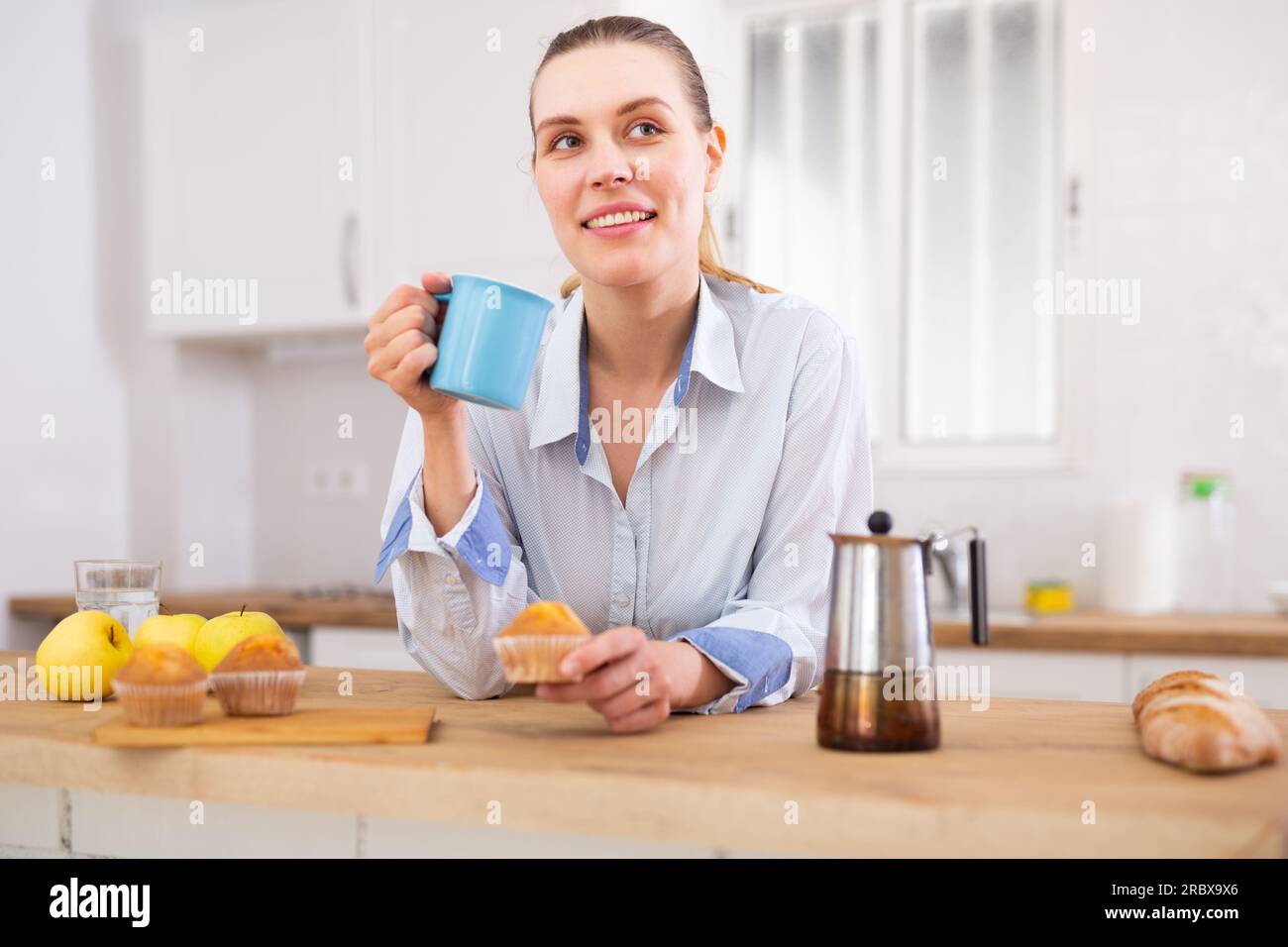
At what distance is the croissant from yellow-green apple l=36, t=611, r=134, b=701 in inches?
36.5

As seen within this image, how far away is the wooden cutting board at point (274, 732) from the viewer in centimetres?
94

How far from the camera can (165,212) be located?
328cm

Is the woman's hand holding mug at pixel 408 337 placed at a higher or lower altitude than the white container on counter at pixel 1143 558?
higher

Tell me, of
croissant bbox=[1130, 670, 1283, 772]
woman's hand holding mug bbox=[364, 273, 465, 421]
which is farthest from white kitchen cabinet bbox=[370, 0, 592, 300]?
croissant bbox=[1130, 670, 1283, 772]

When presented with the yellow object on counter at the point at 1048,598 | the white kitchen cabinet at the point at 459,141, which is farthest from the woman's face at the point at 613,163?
the yellow object on counter at the point at 1048,598

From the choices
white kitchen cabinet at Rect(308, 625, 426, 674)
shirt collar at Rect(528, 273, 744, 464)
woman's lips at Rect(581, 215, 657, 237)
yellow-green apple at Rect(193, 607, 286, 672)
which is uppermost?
woman's lips at Rect(581, 215, 657, 237)

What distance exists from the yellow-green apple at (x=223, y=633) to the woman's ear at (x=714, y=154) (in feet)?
2.42

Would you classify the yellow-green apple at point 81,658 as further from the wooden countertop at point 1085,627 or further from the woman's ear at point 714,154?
the wooden countertop at point 1085,627

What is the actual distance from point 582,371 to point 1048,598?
1.64 m

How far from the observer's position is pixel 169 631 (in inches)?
45.9

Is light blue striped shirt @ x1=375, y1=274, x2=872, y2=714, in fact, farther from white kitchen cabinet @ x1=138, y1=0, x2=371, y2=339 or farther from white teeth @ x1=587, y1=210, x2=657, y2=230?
white kitchen cabinet @ x1=138, y1=0, x2=371, y2=339

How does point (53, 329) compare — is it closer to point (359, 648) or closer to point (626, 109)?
point (359, 648)

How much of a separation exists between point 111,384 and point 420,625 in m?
2.56

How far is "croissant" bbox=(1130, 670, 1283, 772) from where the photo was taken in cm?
84
